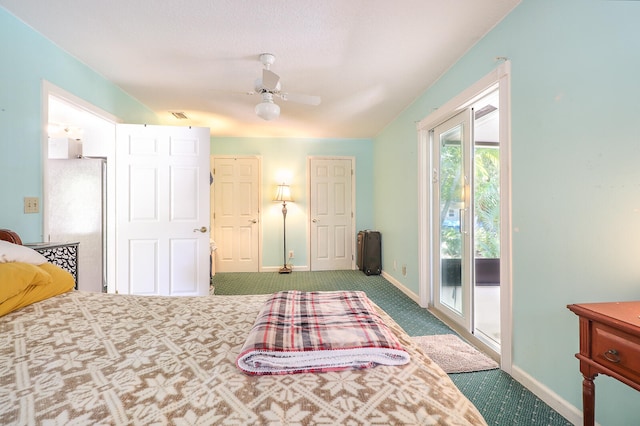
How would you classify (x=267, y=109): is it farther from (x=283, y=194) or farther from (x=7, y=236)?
(x=283, y=194)

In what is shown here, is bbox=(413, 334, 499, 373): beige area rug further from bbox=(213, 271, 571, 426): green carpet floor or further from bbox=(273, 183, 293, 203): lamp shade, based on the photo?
bbox=(273, 183, 293, 203): lamp shade

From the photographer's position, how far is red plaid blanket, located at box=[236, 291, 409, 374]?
831mm

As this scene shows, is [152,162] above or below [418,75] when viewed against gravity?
below

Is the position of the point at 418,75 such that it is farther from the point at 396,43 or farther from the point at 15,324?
the point at 15,324

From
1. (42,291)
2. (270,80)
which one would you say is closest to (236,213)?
(270,80)

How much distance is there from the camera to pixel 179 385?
0.75 metres

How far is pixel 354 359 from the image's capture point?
→ 33.5 inches

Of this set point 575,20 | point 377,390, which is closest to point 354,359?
point 377,390

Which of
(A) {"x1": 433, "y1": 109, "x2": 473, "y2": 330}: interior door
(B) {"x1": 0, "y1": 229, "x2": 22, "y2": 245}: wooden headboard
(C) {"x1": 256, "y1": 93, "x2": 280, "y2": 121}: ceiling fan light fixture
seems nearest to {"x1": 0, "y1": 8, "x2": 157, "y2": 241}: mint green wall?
(B) {"x1": 0, "y1": 229, "x2": 22, "y2": 245}: wooden headboard

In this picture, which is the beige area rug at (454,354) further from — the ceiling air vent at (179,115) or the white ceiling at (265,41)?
the ceiling air vent at (179,115)

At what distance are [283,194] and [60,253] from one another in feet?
10.9

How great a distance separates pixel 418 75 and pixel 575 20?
1421 millimetres

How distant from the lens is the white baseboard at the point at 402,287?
11.4ft

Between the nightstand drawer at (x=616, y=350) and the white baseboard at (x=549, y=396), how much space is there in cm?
71
